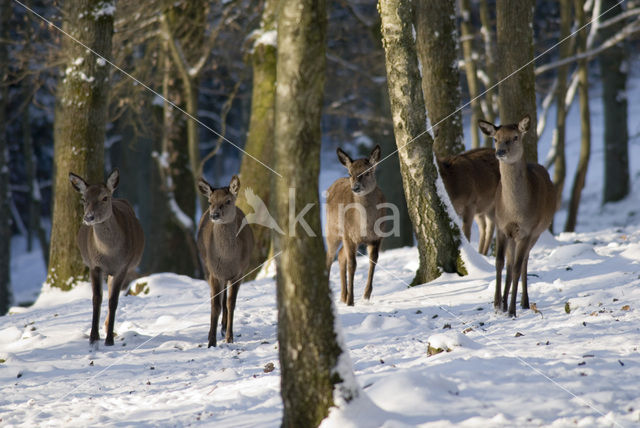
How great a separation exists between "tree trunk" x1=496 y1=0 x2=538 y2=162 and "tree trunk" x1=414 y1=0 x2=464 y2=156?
827 mm

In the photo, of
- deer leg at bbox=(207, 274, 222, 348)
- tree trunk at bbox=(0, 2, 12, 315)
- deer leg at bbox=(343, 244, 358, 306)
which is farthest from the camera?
tree trunk at bbox=(0, 2, 12, 315)

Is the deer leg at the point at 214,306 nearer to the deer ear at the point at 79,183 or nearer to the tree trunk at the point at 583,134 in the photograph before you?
the deer ear at the point at 79,183

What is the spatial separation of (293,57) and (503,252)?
158 inches

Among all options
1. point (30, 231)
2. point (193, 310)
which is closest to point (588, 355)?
point (193, 310)

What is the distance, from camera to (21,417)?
525 centimetres

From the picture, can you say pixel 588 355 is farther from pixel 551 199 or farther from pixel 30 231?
pixel 30 231

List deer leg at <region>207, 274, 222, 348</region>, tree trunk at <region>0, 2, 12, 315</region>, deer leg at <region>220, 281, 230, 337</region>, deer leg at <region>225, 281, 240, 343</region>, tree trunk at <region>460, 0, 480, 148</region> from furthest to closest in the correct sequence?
tree trunk at <region>460, 0, 480, 148</region>
tree trunk at <region>0, 2, 12, 315</region>
deer leg at <region>220, 281, 230, 337</region>
deer leg at <region>225, 281, 240, 343</region>
deer leg at <region>207, 274, 222, 348</region>

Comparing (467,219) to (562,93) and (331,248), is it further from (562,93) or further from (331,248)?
(562,93)

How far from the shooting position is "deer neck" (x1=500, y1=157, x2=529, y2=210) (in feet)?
23.3

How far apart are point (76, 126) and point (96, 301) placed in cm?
377

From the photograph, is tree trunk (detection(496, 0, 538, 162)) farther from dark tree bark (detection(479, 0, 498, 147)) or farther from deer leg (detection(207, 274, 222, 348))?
deer leg (detection(207, 274, 222, 348))

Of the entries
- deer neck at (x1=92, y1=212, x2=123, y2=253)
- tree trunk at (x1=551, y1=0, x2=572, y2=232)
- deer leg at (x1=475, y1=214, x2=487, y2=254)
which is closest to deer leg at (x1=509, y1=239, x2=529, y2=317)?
deer leg at (x1=475, y1=214, x2=487, y2=254)

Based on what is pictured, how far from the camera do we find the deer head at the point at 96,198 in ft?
25.0

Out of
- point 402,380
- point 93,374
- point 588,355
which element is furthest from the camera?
point 93,374
